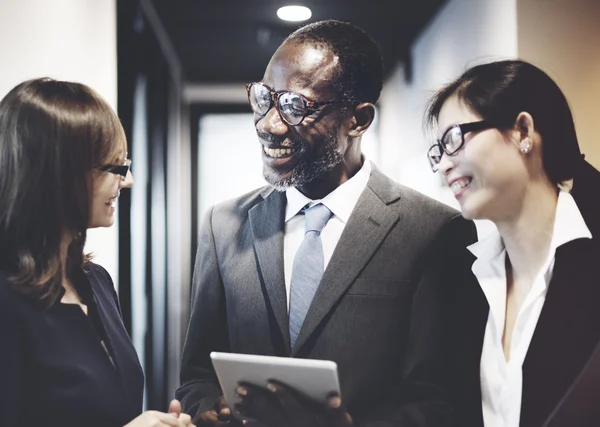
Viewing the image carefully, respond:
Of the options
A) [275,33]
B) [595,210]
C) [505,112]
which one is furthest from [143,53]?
[595,210]

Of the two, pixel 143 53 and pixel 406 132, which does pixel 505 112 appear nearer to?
pixel 406 132

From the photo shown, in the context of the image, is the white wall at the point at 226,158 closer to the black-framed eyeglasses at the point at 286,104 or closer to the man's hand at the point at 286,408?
the black-framed eyeglasses at the point at 286,104

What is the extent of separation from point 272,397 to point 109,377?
34cm

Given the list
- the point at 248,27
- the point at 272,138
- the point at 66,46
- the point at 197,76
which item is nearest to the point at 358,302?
the point at 272,138

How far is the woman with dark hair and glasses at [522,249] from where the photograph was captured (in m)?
1.32

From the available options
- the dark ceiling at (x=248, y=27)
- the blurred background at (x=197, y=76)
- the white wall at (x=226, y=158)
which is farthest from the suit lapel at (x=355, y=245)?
the dark ceiling at (x=248, y=27)

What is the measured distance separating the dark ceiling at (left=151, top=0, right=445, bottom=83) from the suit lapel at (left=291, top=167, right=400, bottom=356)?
1603 mm

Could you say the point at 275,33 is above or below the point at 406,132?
above

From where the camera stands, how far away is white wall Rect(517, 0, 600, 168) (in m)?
2.12

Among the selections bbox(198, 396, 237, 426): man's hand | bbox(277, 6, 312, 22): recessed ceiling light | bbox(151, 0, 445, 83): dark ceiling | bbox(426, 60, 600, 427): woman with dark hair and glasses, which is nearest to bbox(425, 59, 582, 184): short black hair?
bbox(426, 60, 600, 427): woman with dark hair and glasses

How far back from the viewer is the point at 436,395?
1.45m

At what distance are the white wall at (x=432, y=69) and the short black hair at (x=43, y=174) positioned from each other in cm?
139

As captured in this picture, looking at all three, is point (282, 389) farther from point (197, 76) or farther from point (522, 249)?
point (197, 76)

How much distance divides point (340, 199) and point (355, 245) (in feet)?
0.50
